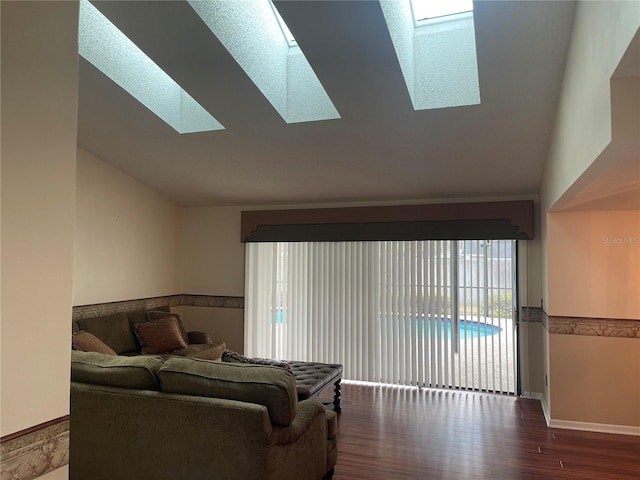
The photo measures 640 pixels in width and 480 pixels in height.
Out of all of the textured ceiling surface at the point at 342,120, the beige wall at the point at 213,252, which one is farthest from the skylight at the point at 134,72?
the beige wall at the point at 213,252

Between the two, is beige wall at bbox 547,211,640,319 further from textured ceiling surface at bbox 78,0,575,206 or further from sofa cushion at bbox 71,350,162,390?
sofa cushion at bbox 71,350,162,390

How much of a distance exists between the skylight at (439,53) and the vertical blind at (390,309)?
210 centimetres

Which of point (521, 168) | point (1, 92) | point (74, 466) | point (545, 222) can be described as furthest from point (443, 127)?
point (74, 466)

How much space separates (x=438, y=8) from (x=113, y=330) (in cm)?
444

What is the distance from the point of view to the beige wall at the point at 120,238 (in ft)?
16.1

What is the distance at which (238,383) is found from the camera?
94.0 inches

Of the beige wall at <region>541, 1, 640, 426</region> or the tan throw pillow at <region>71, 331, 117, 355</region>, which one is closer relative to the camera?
the beige wall at <region>541, 1, 640, 426</region>

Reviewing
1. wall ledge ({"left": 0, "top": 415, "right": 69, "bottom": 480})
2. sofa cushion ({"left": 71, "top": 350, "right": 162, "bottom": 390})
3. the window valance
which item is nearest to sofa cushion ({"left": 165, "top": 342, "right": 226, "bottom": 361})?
the window valance

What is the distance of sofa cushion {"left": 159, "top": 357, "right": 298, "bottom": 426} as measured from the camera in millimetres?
2324

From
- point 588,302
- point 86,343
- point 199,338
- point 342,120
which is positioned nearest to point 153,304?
point 199,338

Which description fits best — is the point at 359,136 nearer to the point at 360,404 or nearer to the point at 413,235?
the point at 413,235

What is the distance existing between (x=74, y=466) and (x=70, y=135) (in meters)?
2.12

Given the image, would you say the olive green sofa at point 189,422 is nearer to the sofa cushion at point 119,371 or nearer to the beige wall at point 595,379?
the sofa cushion at point 119,371

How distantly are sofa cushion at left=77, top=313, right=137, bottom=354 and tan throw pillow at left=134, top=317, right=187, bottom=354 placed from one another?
0.12 meters
